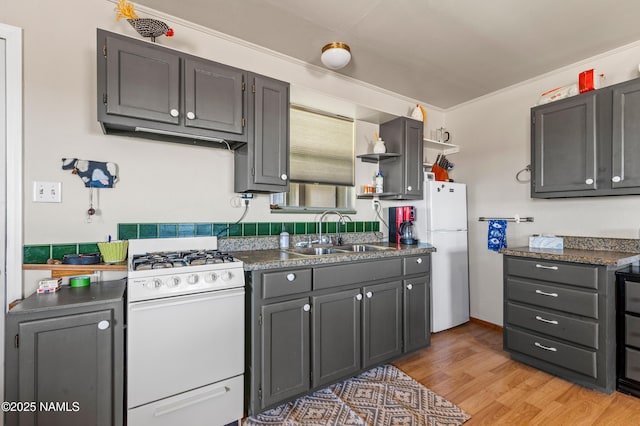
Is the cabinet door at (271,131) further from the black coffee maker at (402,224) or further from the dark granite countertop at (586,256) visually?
the dark granite countertop at (586,256)

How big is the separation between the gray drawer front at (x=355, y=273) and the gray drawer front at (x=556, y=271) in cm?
98

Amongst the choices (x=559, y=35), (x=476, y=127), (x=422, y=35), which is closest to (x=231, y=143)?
(x=422, y=35)

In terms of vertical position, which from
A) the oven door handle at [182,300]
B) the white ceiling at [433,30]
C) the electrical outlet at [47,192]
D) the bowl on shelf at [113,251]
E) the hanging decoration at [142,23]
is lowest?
the oven door handle at [182,300]

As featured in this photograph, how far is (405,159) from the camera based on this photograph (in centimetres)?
291

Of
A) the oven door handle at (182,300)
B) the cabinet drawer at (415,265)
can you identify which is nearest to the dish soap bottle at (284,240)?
the oven door handle at (182,300)

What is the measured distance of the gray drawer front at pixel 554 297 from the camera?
82.9 inches

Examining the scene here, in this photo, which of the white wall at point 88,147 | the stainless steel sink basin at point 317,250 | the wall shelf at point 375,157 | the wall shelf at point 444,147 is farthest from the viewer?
the wall shelf at point 444,147

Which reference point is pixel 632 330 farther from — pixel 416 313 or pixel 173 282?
pixel 173 282

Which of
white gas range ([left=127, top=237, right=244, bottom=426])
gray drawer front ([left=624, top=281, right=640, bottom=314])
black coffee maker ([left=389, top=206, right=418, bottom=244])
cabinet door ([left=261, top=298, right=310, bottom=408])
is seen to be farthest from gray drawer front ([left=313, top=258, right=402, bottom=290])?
gray drawer front ([left=624, top=281, right=640, bottom=314])

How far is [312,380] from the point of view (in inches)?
77.7

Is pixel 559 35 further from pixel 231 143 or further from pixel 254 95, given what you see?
pixel 231 143

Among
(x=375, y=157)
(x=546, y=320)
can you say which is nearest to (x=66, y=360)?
(x=375, y=157)

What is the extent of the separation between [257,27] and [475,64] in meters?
1.93

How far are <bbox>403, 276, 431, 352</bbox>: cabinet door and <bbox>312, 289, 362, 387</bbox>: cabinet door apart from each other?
1.64ft
